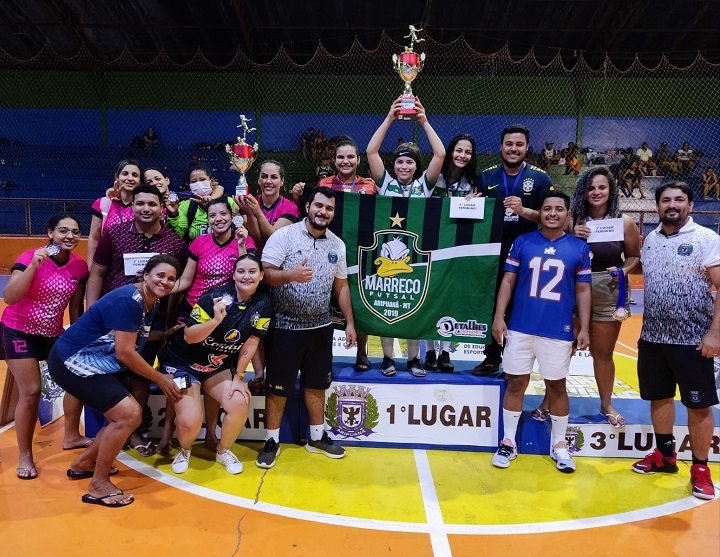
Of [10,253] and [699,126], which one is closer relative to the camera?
[10,253]

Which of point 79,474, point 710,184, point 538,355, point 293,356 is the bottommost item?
point 79,474

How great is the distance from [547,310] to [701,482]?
1.50 metres

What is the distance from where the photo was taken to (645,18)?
14.7m

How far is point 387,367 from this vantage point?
14.1ft

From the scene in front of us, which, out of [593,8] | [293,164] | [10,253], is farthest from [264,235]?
[593,8]

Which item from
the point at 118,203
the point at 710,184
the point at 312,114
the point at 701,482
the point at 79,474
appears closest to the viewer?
the point at 701,482

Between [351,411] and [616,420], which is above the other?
[616,420]

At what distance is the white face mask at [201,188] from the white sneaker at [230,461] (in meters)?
2.00

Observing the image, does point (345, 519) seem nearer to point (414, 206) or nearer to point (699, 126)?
point (414, 206)

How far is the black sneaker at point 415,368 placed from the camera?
425 cm

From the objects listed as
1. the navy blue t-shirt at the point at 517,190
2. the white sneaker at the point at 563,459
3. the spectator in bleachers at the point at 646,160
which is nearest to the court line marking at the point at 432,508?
the white sneaker at the point at 563,459

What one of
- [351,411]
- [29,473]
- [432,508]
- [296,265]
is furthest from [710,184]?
[29,473]

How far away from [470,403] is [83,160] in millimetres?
15777

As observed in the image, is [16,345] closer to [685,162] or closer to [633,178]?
[633,178]
